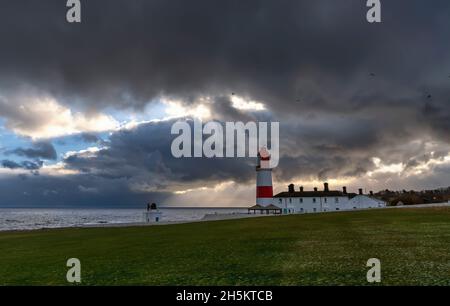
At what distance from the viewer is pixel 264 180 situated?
9069 cm

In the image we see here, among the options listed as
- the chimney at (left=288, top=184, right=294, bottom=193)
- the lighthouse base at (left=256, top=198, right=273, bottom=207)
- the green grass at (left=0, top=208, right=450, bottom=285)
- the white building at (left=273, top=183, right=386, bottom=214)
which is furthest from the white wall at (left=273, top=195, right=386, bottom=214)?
the green grass at (left=0, top=208, right=450, bottom=285)

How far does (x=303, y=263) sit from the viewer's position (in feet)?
56.1

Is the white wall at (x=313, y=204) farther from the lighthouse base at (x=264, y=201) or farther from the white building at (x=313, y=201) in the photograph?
the lighthouse base at (x=264, y=201)

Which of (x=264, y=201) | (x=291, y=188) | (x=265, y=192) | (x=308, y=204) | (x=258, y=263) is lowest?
(x=258, y=263)

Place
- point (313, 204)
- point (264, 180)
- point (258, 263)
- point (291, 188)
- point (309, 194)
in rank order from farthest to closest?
point (291, 188), point (309, 194), point (313, 204), point (264, 180), point (258, 263)

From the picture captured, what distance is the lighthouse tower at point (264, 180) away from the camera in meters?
90.4

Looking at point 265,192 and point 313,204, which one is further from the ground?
point 265,192

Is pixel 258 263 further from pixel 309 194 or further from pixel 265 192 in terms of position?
pixel 309 194

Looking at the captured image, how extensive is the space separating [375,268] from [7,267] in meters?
18.1

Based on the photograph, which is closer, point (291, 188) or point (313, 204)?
point (313, 204)

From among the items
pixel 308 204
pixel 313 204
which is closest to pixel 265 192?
pixel 308 204

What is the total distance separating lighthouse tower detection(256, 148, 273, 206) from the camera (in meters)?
90.4

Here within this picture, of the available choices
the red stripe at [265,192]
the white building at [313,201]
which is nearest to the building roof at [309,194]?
the white building at [313,201]
